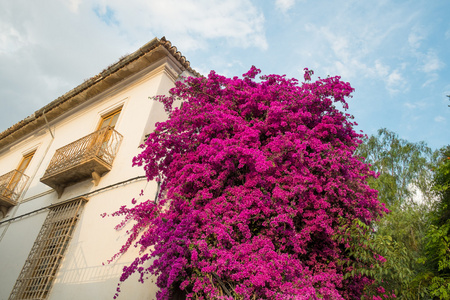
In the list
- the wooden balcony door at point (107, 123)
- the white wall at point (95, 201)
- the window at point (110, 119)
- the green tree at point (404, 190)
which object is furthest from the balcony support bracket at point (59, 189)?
the green tree at point (404, 190)

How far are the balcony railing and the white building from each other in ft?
0.11

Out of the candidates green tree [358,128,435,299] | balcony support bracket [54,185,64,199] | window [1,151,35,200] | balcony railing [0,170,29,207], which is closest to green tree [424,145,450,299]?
green tree [358,128,435,299]

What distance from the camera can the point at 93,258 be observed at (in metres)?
6.55

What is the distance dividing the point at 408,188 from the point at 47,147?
45.0ft

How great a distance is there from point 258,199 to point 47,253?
6014 millimetres

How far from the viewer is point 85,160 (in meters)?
7.79

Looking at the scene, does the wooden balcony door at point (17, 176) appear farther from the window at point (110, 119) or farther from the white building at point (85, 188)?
the window at point (110, 119)

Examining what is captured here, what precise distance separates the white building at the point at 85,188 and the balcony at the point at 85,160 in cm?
3

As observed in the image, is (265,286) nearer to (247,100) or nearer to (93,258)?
(247,100)

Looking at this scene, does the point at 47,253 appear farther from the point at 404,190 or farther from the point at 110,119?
the point at 404,190

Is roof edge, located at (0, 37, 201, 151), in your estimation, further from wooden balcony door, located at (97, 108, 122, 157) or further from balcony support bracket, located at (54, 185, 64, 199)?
balcony support bracket, located at (54, 185, 64, 199)

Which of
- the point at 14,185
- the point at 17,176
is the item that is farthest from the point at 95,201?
the point at 17,176

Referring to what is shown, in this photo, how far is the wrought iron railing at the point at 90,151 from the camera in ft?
26.0

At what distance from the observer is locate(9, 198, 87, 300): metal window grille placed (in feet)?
23.2
